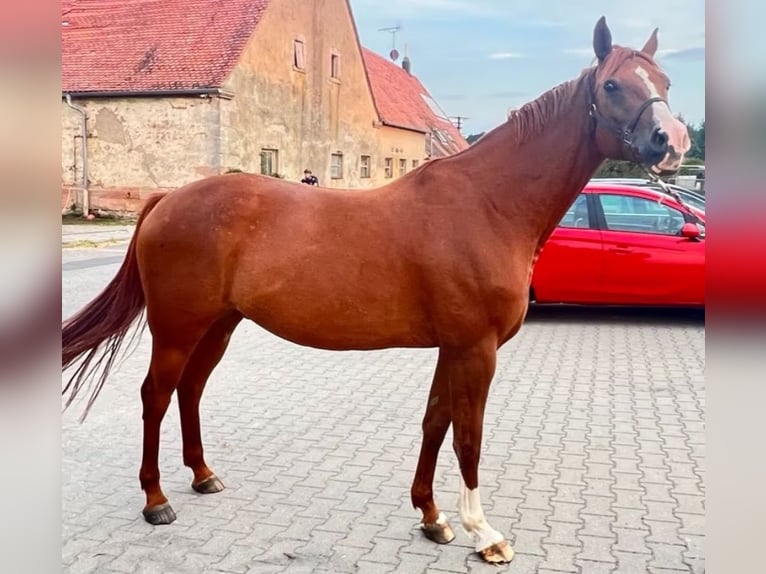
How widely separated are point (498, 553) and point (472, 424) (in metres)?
0.53

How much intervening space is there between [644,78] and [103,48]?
1324cm

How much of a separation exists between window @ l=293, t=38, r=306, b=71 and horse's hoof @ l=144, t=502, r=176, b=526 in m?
15.6

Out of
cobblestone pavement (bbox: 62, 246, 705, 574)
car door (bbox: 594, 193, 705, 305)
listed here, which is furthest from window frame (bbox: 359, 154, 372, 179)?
cobblestone pavement (bbox: 62, 246, 705, 574)

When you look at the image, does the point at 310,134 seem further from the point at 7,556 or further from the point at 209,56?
the point at 7,556

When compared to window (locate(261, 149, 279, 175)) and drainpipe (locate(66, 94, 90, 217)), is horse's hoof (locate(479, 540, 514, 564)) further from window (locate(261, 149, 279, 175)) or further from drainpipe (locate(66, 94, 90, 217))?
window (locate(261, 149, 279, 175))

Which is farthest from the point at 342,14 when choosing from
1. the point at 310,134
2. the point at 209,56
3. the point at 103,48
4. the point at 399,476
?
the point at 399,476

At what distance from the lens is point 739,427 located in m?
0.94

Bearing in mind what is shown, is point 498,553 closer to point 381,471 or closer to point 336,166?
point 381,471

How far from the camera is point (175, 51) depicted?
1484cm

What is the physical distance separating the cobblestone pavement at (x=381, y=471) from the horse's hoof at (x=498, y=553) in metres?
0.04

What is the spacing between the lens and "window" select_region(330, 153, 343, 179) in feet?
66.6

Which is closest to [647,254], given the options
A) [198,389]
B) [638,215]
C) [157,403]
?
[638,215]

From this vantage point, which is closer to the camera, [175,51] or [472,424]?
[472,424]

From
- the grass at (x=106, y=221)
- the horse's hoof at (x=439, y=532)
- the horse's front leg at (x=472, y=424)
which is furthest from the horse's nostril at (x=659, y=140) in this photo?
the grass at (x=106, y=221)
